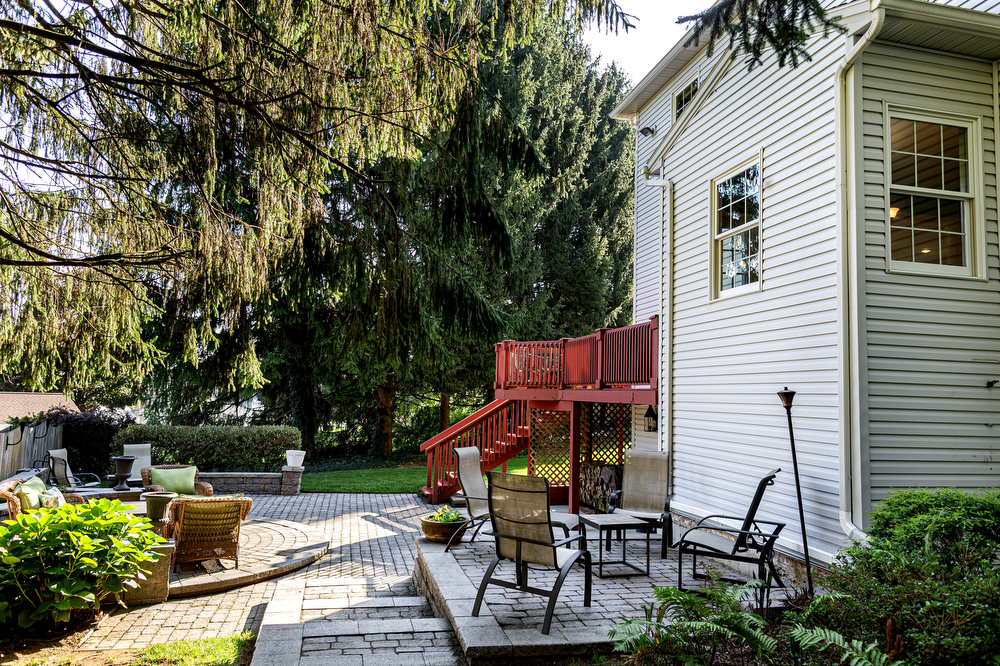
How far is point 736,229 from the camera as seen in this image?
6.87 metres

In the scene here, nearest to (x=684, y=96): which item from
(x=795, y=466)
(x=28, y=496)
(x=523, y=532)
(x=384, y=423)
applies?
(x=795, y=466)

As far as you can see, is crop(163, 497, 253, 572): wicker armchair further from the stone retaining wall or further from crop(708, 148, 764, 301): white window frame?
the stone retaining wall

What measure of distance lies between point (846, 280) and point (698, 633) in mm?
3096

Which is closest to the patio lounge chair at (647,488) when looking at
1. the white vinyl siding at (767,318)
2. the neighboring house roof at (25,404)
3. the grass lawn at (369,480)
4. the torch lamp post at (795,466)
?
the white vinyl siding at (767,318)

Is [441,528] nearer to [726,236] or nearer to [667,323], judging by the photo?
[667,323]

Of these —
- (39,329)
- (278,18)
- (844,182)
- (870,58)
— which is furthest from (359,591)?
(870,58)

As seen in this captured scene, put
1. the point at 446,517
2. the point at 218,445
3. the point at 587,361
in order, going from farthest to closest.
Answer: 1. the point at 218,445
2. the point at 587,361
3. the point at 446,517

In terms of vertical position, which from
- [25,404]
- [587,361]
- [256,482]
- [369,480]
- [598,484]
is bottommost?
[369,480]

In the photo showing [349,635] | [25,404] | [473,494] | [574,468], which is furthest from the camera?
[25,404]

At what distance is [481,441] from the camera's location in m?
13.0

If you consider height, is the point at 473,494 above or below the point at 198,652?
above

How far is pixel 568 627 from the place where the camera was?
14.4 ft

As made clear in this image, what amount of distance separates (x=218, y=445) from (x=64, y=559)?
30.4ft

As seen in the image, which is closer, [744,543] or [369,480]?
[744,543]
